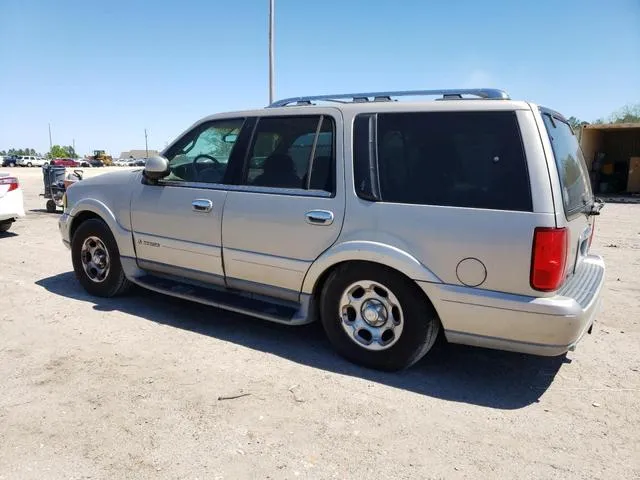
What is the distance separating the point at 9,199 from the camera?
888cm

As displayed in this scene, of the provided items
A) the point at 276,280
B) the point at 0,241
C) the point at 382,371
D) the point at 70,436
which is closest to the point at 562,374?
the point at 382,371

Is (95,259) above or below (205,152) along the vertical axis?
below

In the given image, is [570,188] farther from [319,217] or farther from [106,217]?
[106,217]

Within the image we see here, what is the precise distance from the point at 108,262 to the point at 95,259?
22 centimetres

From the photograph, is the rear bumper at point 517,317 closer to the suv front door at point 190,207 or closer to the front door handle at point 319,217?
the front door handle at point 319,217

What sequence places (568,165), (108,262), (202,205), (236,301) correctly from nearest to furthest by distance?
1. (568,165)
2. (236,301)
3. (202,205)
4. (108,262)

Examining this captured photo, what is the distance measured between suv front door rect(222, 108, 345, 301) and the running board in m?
0.09

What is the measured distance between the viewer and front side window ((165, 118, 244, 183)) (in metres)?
4.35

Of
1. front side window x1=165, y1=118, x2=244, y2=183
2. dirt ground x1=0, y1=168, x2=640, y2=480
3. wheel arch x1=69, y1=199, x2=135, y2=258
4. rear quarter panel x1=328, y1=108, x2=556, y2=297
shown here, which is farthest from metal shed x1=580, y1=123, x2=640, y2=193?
wheel arch x1=69, y1=199, x2=135, y2=258

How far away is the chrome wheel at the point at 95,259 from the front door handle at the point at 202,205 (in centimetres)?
141

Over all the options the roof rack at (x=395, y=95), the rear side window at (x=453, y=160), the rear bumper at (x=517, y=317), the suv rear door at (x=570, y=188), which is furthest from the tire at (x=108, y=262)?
the suv rear door at (x=570, y=188)

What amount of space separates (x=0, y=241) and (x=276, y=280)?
7.14 m

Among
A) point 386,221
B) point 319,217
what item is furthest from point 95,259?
point 386,221

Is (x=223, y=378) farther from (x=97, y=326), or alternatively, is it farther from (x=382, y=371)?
(x=97, y=326)
